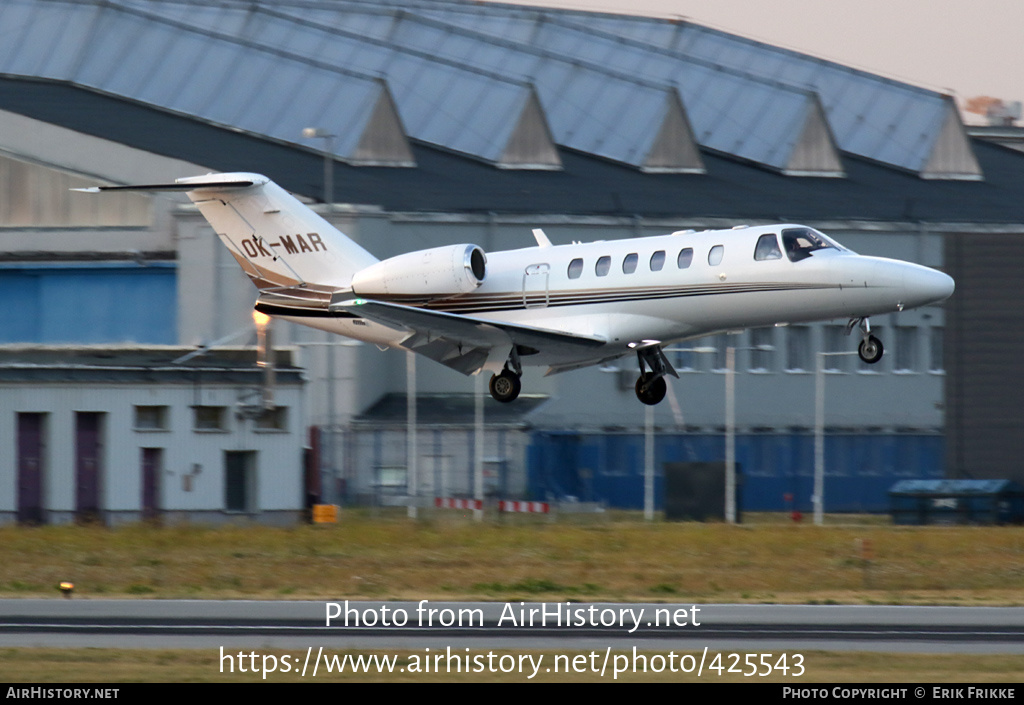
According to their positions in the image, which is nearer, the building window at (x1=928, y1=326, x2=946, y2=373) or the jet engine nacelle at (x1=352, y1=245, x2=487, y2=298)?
the jet engine nacelle at (x1=352, y1=245, x2=487, y2=298)

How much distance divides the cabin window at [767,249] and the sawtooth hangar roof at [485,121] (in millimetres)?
24564

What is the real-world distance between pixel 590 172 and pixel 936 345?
1386 cm

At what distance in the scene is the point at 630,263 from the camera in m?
25.1

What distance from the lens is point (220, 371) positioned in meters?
37.5

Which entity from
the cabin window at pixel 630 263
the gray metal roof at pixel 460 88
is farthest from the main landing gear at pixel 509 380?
the gray metal roof at pixel 460 88

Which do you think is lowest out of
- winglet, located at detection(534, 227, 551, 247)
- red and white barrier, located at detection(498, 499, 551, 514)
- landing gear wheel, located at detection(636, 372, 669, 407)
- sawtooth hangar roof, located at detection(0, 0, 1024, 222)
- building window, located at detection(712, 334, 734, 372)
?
red and white barrier, located at detection(498, 499, 551, 514)

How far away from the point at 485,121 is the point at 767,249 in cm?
3449

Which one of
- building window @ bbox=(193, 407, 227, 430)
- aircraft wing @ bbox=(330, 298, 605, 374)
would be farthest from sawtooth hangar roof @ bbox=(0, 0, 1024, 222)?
aircraft wing @ bbox=(330, 298, 605, 374)

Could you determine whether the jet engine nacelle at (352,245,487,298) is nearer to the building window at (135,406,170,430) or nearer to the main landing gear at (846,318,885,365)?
the main landing gear at (846,318,885,365)

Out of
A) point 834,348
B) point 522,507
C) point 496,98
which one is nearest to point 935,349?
point 834,348

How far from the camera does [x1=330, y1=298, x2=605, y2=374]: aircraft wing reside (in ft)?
81.3

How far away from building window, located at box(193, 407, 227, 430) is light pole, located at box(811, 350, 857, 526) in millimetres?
16809
